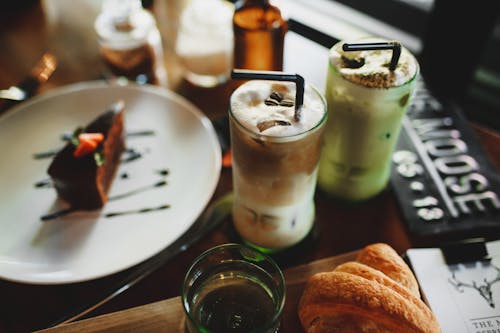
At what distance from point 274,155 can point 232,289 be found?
0.23 m

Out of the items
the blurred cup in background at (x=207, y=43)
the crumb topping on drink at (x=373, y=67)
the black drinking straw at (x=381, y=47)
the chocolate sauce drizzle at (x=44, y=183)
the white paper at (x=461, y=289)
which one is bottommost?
the chocolate sauce drizzle at (x=44, y=183)

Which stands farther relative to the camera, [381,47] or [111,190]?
[111,190]

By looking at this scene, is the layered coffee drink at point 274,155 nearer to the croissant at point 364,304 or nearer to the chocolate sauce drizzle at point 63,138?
the croissant at point 364,304

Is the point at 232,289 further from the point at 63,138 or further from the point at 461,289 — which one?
the point at 63,138

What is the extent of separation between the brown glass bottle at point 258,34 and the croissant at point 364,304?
55 cm

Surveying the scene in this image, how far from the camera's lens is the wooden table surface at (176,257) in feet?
2.69

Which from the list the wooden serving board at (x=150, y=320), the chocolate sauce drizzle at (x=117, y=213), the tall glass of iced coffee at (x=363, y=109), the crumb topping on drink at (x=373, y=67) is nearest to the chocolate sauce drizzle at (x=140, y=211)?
the chocolate sauce drizzle at (x=117, y=213)

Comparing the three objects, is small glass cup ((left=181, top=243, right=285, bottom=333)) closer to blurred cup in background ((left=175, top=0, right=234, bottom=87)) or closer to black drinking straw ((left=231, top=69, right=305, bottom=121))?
black drinking straw ((left=231, top=69, right=305, bottom=121))

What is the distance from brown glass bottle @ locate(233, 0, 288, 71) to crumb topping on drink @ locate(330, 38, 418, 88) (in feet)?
0.80

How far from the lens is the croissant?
0.63 m

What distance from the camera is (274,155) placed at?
700 millimetres

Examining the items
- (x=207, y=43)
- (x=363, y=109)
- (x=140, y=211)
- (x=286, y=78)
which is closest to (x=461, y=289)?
(x=363, y=109)

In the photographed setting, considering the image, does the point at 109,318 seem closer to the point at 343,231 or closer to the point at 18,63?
the point at 343,231

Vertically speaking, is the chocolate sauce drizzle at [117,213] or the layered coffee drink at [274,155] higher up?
the layered coffee drink at [274,155]
